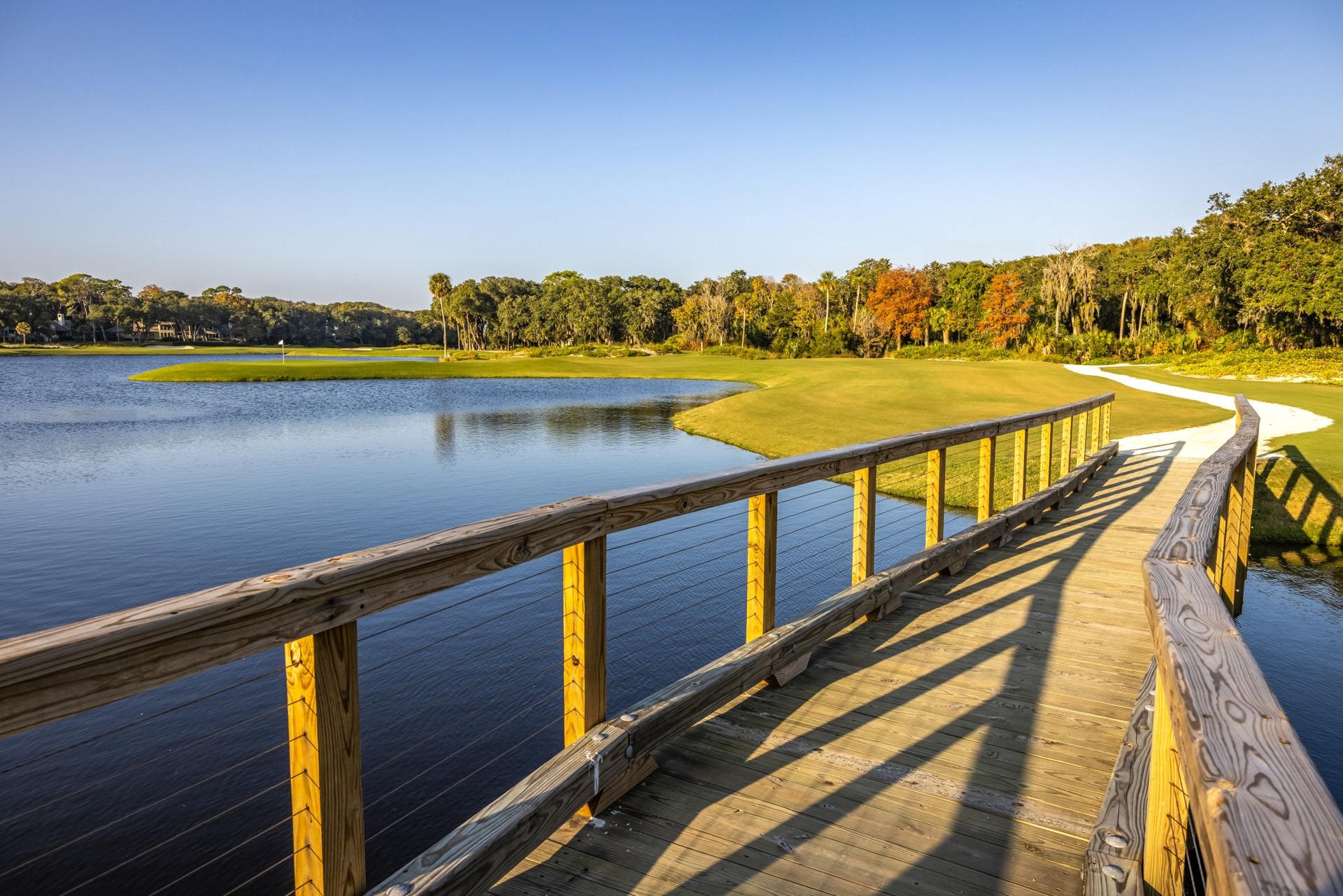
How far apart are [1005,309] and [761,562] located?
72.1m

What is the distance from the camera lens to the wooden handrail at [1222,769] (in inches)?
35.7

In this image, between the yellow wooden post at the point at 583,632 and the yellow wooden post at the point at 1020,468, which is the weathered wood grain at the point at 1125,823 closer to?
the yellow wooden post at the point at 583,632

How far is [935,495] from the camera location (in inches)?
249

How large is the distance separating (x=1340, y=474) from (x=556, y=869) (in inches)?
610

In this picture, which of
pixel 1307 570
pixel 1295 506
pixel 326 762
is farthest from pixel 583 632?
pixel 1295 506

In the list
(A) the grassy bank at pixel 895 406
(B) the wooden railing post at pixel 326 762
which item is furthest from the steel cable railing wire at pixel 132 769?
(A) the grassy bank at pixel 895 406

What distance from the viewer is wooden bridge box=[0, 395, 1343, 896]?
141cm

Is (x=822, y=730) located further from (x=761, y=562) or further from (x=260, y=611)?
(x=260, y=611)

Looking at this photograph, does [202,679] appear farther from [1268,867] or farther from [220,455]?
[220,455]

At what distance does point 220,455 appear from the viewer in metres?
19.0

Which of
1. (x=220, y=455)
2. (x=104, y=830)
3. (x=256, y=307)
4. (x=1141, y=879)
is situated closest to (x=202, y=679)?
(x=104, y=830)

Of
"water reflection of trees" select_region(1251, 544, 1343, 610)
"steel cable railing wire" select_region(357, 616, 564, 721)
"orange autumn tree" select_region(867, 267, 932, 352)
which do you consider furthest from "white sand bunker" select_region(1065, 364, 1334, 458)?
"orange autumn tree" select_region(867, 267, 932, 352)

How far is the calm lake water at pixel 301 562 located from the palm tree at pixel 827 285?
2470 inches

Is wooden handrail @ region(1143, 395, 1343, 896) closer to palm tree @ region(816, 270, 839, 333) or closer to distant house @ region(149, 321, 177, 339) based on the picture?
palm tree @ region(816, 270, 839, 333)
